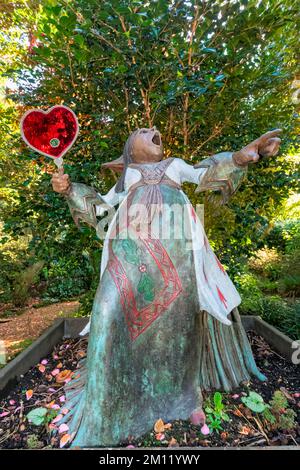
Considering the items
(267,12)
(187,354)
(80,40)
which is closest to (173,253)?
(187,354)

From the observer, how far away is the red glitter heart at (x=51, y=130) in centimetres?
175

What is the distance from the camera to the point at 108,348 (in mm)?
1561

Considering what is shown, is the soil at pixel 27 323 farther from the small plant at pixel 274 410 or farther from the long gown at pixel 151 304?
the small plant at pixel 274 410

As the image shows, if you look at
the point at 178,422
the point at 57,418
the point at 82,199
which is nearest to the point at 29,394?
the point at 57,418

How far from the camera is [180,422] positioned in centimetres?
171

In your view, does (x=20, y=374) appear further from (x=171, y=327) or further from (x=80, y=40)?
(x=80, y=40)

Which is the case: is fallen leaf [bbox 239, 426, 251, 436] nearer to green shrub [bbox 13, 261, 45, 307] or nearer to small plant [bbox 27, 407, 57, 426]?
small plant [bbox 27, 407, 57, 426]

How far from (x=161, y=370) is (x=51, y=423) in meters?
0.70

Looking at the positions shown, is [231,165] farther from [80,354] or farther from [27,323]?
[27,323]

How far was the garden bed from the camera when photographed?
1.62m

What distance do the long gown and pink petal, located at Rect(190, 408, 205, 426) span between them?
3 centimetres

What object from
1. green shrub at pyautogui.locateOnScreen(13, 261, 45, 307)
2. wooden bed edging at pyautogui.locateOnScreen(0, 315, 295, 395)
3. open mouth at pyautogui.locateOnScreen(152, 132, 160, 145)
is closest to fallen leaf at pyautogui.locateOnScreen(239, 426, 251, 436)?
wooden bed edging at pyautogui.locateOnScreen(0, 315, 295, 395)

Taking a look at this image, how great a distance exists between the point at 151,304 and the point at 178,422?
0.67 metres
